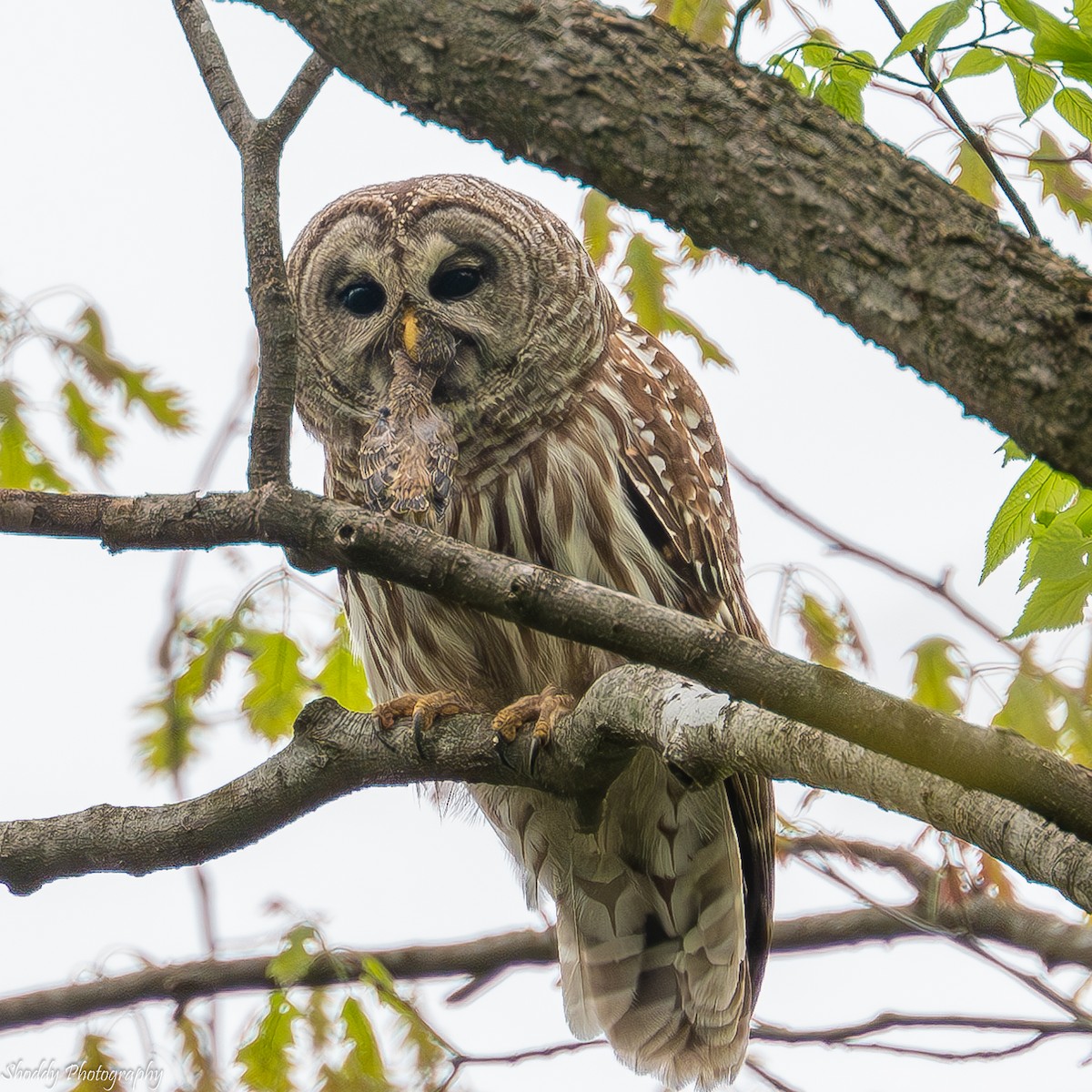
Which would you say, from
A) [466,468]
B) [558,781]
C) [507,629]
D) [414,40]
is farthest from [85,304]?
[414,40]

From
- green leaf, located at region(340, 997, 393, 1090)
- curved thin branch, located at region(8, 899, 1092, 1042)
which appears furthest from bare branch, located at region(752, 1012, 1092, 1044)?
green leaf, located at region(340, 997, 393, 1090)

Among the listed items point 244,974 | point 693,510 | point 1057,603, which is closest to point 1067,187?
point 693,510

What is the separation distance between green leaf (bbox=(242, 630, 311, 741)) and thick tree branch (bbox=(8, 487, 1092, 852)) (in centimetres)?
224

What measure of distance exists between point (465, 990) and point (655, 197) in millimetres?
3278

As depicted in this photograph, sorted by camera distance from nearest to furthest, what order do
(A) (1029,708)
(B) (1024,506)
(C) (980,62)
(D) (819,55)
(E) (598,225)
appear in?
(C) (980,62)
(B) (1024,506)
(D) (819,55)
(A) (1029,708)
(E) (598,225)

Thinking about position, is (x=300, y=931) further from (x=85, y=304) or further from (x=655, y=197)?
(x=655, y=197)

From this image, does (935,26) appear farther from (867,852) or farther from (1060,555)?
(867,852)

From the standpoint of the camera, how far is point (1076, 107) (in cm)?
237

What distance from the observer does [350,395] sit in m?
4.55

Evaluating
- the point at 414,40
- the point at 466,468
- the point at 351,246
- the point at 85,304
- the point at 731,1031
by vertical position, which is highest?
the point at 85,304

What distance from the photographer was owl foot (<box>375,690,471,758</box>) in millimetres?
3408

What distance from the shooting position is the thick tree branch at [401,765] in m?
2.38

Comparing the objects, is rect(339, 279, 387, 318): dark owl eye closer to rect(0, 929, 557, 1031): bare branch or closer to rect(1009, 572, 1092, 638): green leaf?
rect(0, 929, 557, 1031): bare branch

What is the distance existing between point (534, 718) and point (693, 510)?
1.19 m
